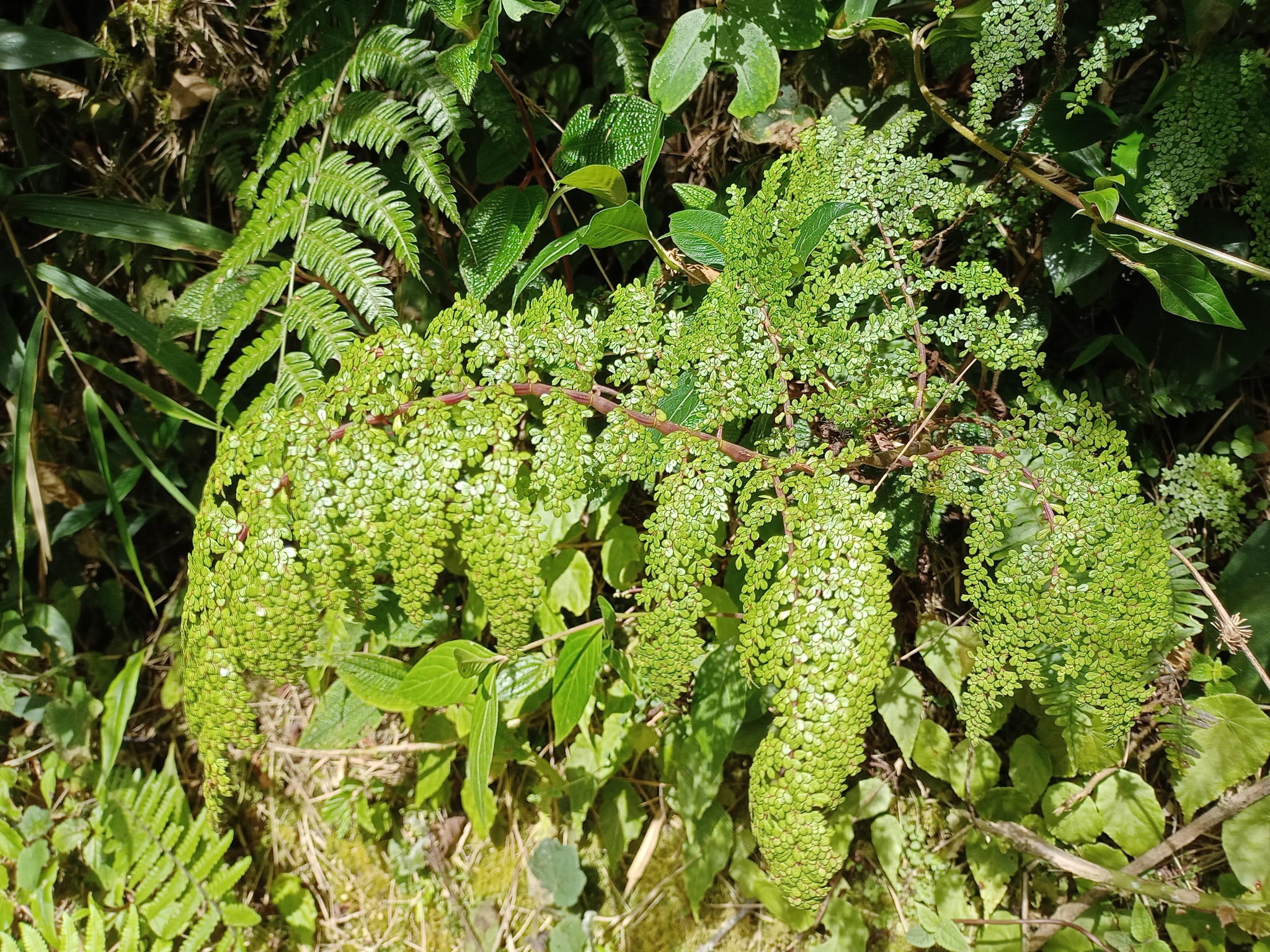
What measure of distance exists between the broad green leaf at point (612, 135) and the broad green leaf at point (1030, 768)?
136 centimetres

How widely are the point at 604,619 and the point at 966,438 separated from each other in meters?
0.72

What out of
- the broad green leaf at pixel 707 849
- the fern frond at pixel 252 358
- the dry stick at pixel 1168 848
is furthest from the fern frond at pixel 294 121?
the dry stick at pixel 1168 848

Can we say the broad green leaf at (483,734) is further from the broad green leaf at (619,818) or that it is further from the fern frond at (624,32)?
the fern frond at (624,32)

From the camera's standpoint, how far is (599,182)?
1.26m

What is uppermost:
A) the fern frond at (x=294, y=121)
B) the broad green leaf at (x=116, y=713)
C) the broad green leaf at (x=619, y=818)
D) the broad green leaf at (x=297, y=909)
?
the fern frond at (x=294, y=121)

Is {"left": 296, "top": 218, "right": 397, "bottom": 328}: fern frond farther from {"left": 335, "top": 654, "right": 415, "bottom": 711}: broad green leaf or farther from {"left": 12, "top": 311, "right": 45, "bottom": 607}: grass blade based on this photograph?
{"left": 12, "top": 311, "right": 45, "bottom": 607}: grass blade

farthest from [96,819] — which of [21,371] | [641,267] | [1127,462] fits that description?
[1127,462]

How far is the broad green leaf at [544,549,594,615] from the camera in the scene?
66.4 inches

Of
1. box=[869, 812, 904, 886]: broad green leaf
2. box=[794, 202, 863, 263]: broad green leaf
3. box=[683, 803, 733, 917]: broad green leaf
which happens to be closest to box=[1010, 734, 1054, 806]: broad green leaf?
box=[869, 812, 904, 886]: broad green leaf

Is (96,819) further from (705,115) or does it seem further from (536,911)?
(705,115)

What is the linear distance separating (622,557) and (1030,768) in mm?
923

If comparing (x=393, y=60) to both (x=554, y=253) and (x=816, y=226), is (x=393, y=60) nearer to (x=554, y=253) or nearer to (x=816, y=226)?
(x=554, y=253)

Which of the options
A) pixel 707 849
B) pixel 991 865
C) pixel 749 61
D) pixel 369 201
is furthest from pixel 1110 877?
pixel 369 201

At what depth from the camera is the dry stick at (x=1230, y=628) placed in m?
1.32
